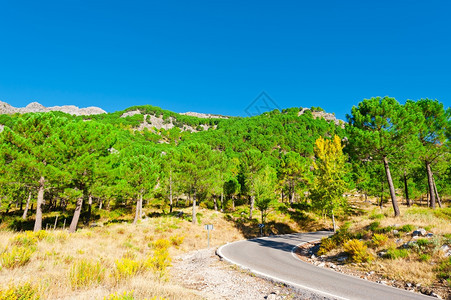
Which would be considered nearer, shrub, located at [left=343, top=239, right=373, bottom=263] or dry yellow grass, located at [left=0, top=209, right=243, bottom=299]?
dry yellow grass, located at [left=0, top=209, right=243, bottom=299]

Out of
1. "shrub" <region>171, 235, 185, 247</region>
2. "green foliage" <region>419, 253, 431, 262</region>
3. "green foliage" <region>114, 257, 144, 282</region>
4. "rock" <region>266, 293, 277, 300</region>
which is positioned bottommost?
"shrub" <region>171, 235, 185, 247</region>

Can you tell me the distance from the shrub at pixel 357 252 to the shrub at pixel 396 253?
78 centimetres

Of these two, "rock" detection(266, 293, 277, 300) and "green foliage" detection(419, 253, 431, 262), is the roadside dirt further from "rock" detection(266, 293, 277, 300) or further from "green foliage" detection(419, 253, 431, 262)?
"rock" detection(266, 293, 277, 300)

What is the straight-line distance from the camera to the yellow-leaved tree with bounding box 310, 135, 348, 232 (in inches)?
868

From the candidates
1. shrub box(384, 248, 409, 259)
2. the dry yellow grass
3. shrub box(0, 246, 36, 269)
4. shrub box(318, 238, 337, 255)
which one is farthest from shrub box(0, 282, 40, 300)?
shrub box(318, 238, 337, 255)

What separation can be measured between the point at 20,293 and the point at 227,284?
6.40 metres

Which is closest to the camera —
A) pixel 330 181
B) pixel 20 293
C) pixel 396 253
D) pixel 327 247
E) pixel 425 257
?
pixel 20 293

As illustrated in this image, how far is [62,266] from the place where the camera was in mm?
7383

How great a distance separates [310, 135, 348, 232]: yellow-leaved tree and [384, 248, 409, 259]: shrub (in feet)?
39.0

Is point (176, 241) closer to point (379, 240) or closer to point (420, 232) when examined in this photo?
point (379, 240)

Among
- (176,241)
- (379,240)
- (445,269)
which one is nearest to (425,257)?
(445,269)

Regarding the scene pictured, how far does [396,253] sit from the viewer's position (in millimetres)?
10008

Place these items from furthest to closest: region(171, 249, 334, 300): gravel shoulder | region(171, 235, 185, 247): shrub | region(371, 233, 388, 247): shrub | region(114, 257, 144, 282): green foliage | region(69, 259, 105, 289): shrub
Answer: region(171, 235, 185, 247): shrub < region(371, 233, 388, 247): shrub < region(171, 249, 334, 300): gravel shoulder < region(114, 257, 144, 282): green foliage < region(69, 259, 105, 289): shrub

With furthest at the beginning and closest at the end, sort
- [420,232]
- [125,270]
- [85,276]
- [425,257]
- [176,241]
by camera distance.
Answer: [176,241] → [420,232] → [425,257] → [125,270] → [85,276]
